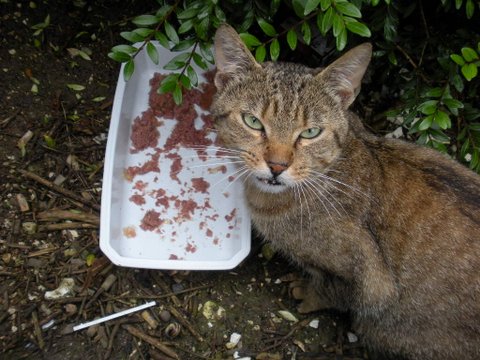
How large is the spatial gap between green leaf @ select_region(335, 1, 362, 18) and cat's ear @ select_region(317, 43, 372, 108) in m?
0.21

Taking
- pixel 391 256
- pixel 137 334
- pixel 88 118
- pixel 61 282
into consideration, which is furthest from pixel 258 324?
pixel 88 118

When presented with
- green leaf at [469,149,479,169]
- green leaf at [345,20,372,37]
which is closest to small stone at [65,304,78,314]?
green leaf at [345,20,372,37]

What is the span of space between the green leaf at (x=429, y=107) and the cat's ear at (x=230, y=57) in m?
1.18

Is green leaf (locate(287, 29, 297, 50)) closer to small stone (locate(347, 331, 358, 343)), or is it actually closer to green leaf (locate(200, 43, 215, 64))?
green leaf (locate(200, 43, 215, 64))

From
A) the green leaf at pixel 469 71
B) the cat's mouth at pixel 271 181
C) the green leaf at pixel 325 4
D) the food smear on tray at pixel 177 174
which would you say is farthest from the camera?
the food smear on tray at pixel 177 174

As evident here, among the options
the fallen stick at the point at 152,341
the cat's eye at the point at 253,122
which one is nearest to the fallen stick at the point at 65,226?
the fallen stick at the point at 152,341

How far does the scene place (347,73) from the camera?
2.97 m

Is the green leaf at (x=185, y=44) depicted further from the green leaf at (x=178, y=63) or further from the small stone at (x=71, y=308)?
the small stone at (x=71, y=308)

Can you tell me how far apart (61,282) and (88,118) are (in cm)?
131

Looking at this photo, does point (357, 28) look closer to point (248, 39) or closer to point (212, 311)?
point (248, 39)

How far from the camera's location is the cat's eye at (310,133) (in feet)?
9.86

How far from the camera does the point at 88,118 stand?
164 inches

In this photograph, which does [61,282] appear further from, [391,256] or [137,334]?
[391,256]

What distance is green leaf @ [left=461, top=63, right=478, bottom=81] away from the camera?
3193 mm
